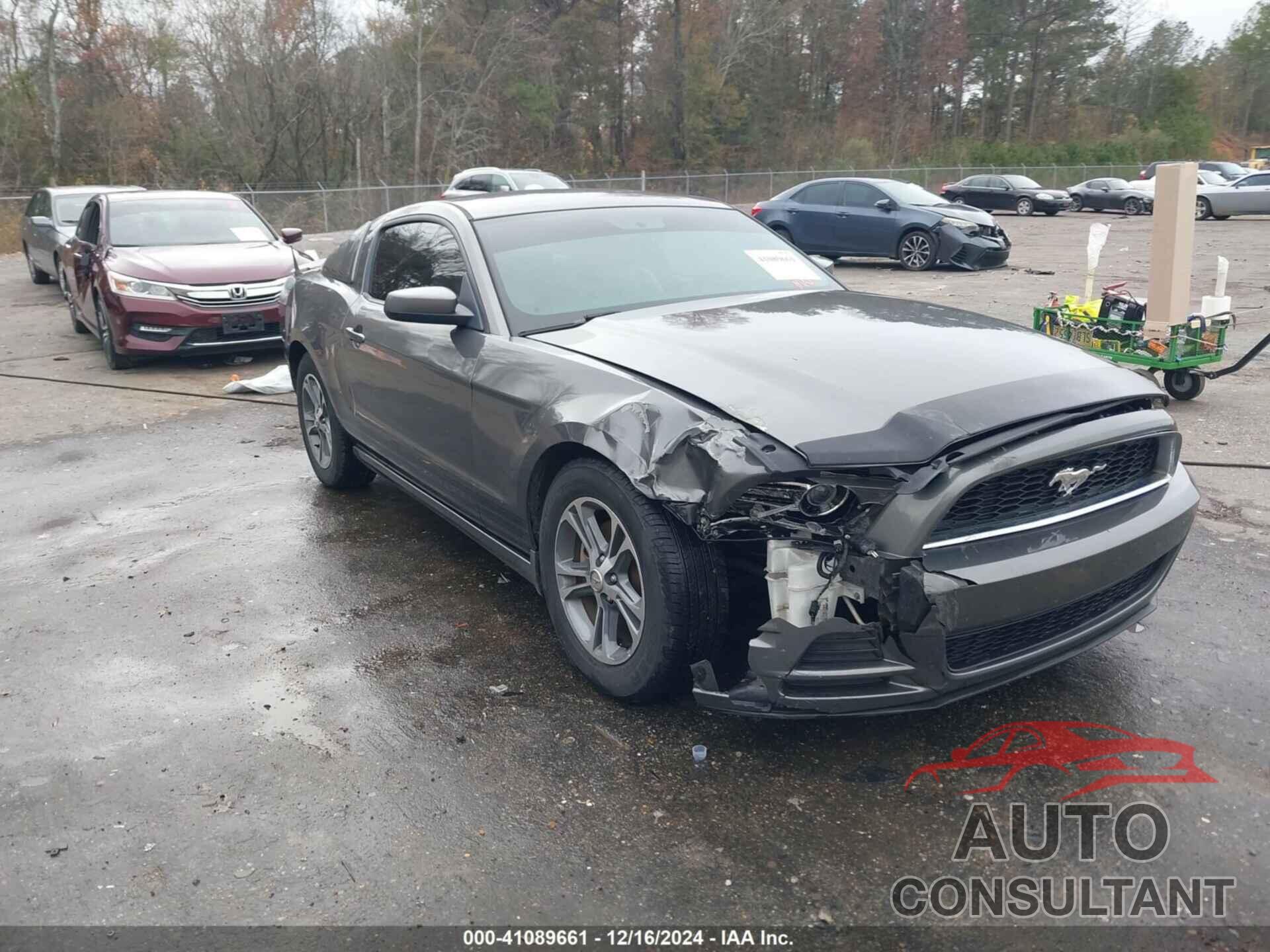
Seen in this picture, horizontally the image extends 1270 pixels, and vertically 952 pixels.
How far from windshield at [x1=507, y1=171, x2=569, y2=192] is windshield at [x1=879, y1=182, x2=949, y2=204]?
8.10 metres

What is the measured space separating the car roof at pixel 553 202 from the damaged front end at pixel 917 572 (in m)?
2.28

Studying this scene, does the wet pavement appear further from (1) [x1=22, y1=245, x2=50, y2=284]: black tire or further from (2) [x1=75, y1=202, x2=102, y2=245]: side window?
(1) [x1=22, y1=245, x2=50, y2=284]: black tire

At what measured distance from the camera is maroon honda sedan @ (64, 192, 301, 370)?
9.66 m

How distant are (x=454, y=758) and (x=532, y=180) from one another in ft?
71.2

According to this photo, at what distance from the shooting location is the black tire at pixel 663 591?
3020 mm

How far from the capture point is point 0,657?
4.02 m

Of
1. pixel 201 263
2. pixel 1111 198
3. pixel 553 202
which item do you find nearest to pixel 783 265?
pixel 553 202

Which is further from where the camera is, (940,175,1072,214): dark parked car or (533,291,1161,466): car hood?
(940,175,1072,214): dark parked car

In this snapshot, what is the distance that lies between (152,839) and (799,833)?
5.80 feet

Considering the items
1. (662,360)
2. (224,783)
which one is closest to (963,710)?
(662,360)

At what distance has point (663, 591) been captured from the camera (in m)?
3.03

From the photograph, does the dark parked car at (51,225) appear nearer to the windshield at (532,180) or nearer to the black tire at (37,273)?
the black tire at (37,273)

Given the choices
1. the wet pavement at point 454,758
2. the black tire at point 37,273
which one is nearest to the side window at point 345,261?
the wet pavement at point 454,758

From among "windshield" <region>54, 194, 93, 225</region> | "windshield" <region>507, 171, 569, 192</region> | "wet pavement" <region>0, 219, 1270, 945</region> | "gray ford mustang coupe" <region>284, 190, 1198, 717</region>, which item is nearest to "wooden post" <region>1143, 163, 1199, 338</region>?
"wet pavement" <region>0, 219, 1270, 945</region>
